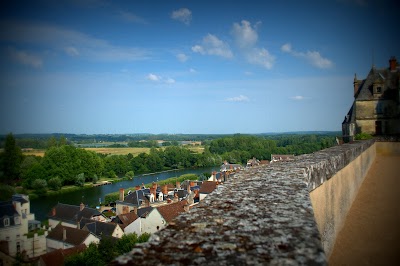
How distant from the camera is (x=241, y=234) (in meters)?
1.78

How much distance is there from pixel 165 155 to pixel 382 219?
91.5m

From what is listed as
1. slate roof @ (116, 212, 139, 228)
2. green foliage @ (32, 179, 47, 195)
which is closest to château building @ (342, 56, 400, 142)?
slate roof @ (116, 212, 139, 228)

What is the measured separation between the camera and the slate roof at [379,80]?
20.0m

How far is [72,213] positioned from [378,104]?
101ft

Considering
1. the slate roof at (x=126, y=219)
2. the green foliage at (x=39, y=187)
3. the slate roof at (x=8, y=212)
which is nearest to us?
the slate roof at (x=8, y=212)

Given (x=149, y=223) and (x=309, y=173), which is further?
(x=149, y=223)

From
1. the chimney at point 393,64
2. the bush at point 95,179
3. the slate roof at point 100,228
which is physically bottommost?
the bush at point 95,179

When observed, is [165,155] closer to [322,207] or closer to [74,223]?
[74,223]

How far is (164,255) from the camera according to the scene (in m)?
1.53

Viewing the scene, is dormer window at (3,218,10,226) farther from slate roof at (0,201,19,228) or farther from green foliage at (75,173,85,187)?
green foliage at (75,173,85,187)

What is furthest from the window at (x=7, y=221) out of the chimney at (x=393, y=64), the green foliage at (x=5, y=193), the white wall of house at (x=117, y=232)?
the chimney at (x=393, y=64)

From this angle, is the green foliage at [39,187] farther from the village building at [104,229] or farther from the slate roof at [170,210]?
the slate roof at [170,210]

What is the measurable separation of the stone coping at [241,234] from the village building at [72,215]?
30.3m

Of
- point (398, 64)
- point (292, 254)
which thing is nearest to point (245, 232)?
point (292, 254)
